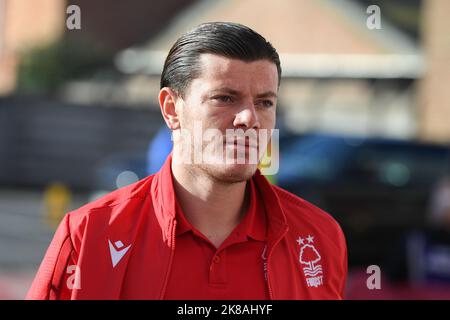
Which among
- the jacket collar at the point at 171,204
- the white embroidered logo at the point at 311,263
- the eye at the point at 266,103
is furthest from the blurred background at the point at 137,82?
the eye at the point at 266,103

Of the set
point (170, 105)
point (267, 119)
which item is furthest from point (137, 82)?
point (267, 119)

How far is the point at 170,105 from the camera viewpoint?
86.5 inches

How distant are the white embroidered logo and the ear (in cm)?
43

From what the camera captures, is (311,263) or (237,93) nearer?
(237,93)

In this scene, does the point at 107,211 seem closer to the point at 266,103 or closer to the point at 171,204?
the point at 171,204

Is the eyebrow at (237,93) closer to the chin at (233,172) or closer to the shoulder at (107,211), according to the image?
the chin at (233,172)

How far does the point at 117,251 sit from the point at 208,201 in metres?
0.28

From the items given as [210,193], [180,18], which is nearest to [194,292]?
[210,193]

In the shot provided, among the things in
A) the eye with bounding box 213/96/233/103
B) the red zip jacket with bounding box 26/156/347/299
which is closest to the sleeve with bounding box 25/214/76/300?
the red zip jacket with bounding box 26/156/347/299

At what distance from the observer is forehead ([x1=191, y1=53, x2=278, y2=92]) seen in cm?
206

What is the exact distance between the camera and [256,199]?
2326mm

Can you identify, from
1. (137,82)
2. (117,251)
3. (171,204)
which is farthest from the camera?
(137,82)

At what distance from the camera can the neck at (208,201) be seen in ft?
7.23

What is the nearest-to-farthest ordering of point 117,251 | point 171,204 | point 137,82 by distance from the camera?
point 117,251 → point 171,204 → point 137,82
